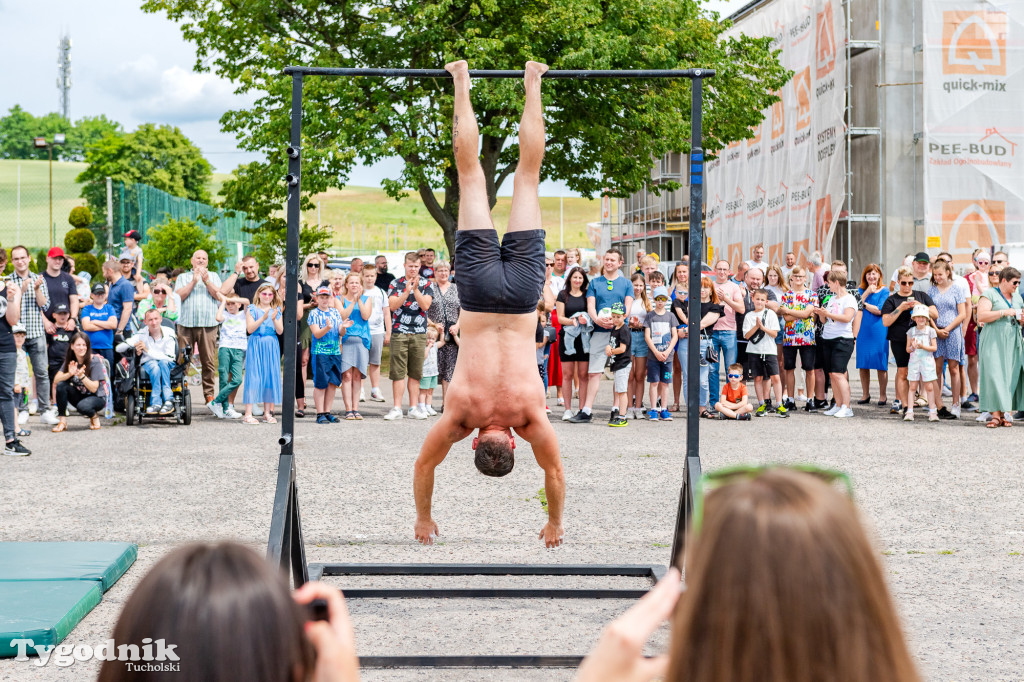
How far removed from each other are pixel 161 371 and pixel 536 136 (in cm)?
756

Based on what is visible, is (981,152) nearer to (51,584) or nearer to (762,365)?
(762,365)

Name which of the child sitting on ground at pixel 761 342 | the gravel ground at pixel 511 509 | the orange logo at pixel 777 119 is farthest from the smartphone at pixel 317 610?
the orange logo at pixel 777 119

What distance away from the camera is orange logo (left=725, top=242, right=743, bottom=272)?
84.0 ft

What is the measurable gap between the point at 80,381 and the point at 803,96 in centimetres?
1669

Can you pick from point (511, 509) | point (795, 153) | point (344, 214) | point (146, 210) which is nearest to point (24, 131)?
point (344, 214)

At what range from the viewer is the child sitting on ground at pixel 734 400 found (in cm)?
1196

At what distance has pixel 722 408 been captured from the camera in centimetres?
1209

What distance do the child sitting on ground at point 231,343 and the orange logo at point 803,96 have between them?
46.6 feet

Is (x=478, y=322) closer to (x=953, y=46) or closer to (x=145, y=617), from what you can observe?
(x=145, y=617)

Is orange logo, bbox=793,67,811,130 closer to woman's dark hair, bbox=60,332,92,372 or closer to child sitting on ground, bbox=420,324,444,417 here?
child sitting on ground, bbox=420,324,444,417

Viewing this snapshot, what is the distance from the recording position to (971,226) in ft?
57.5

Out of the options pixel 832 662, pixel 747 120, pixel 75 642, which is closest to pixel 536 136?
pixel 75 642

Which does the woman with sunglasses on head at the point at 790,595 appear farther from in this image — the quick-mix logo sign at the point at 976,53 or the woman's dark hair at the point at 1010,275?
the quick-mix logo sign at the point at 976,53

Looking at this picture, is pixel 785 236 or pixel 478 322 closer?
pixel 478 322
